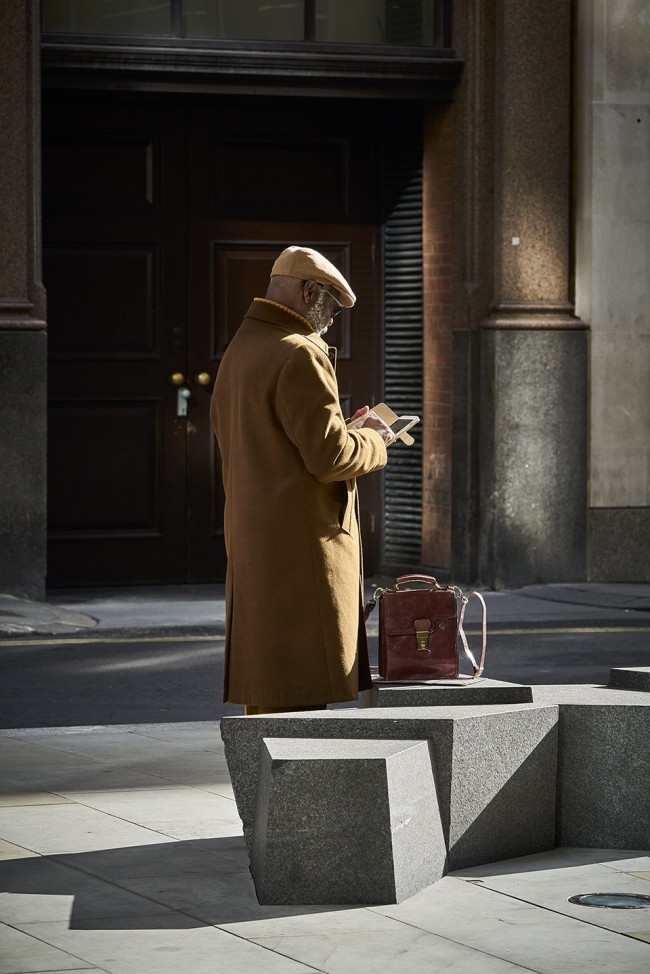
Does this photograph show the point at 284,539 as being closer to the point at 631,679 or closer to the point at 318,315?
the point at 318,315

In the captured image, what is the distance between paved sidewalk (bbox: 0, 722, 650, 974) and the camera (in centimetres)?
516

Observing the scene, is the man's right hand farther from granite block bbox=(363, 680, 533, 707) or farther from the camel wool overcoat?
granite block bbox=(363, 680, 533, 707)

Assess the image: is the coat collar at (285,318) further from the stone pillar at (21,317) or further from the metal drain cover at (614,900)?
the stone pillar at (21,317)

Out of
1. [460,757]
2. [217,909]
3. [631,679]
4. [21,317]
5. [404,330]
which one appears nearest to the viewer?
[217,909]

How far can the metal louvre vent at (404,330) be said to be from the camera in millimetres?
14672

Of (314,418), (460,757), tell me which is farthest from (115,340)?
(460,757)

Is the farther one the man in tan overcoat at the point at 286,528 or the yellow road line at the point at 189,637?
the yellow road line at the point at 189,637

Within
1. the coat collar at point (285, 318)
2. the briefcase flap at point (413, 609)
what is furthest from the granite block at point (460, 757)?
the coat collar at point (285, 318)

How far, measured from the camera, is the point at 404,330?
14.8m

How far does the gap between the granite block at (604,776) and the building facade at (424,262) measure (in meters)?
7.53

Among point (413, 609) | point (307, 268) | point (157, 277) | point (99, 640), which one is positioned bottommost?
point (99, 640)

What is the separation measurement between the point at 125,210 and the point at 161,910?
9.15 m

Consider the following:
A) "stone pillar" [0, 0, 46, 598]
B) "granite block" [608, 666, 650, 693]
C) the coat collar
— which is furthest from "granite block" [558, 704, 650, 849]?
"stone pillar" [0, 0, 46, 598]

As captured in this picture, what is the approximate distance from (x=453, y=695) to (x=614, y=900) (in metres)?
1.03
